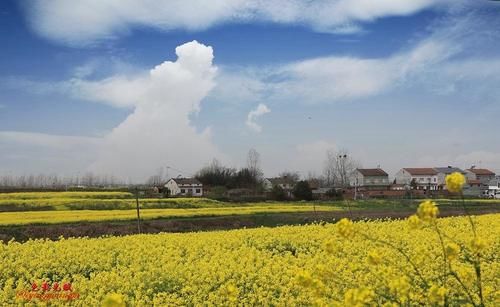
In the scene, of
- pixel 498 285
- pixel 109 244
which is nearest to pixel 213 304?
pixel 498 285

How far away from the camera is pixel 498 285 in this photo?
265 inches

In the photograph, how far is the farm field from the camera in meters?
3.60

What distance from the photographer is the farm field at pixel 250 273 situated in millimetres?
3598

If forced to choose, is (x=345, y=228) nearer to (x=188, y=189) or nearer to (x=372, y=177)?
(x=188, y=189)

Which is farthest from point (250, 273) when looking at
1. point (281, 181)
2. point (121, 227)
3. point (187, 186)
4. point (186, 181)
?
point (281, 181)

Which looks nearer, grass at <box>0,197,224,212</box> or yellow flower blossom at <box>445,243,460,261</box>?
yellow flower blossom at <box>445,243,460,261</box>

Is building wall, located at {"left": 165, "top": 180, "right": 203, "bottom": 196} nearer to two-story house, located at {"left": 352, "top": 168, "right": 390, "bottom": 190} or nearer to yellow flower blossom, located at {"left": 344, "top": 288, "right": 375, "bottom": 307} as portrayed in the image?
two-story house, located at {"left": 352, "top": 168, "right": 390, "bottom": 190}

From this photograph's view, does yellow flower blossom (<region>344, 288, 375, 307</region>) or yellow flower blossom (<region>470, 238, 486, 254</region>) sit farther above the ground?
yellow flower blossom (<region>470, 238, 486, 254</region>)

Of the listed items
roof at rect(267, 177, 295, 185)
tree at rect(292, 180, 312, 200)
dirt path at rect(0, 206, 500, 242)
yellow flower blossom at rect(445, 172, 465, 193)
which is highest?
roof at rect(267, 177, 295, 185)

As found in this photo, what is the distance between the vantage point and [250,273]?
6.99 metres

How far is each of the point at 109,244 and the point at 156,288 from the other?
15.2ft

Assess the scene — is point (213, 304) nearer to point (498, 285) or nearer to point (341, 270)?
point (341, 270)

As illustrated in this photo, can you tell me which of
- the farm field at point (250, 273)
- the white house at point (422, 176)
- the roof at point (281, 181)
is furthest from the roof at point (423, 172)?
the farm field at point (250, 273)

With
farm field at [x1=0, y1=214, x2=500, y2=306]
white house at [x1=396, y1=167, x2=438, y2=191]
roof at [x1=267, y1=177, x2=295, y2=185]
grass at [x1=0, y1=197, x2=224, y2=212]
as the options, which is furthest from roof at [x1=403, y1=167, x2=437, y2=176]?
farm field at [x1=0, y1=214, x2=500, y2=306]
